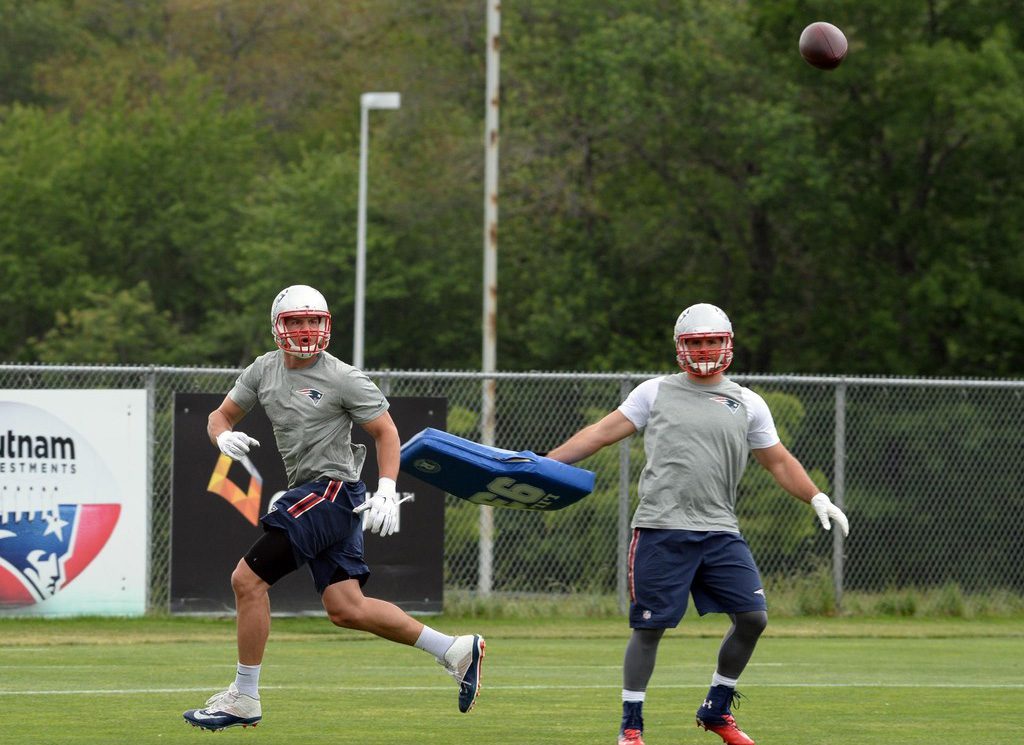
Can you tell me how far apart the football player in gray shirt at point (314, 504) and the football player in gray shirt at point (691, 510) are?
0.97 metres

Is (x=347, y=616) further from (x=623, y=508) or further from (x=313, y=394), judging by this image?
(x=623, y=508)

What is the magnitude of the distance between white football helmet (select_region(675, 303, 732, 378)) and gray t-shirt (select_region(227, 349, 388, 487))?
1.47 metres

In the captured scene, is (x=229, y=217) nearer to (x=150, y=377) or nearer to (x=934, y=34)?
(x=934, y=34)

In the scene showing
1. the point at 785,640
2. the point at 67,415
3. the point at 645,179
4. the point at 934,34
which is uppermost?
the point at 934,34

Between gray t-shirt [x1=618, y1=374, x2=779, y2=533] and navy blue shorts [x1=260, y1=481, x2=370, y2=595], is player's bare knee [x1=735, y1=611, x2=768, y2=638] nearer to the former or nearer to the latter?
gray t-shirt [x1=618, y1=374, x2=779, y2=533]

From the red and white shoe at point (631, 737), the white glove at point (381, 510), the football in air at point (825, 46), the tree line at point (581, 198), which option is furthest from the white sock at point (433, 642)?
the tree line at point (581, 198)

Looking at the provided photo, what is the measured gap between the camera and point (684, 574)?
27.9 feet

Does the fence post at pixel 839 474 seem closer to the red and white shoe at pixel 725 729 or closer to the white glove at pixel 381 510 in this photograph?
the red and white shoe at pixel 725 729

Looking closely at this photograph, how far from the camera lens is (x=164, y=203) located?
53.4 metres

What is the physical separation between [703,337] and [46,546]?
7990 millimetres

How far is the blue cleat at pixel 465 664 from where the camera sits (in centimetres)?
906

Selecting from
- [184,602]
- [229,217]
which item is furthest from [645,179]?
[184,602]

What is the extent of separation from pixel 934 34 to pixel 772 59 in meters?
3.68

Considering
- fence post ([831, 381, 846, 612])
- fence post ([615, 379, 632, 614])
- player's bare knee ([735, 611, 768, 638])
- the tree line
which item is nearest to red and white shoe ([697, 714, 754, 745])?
player's bare knee ([735, 611, 768, 638])
